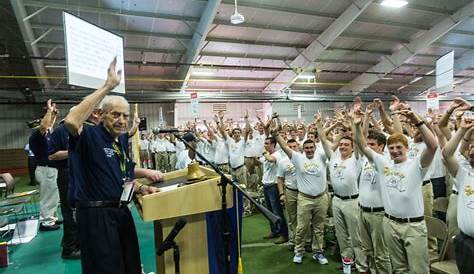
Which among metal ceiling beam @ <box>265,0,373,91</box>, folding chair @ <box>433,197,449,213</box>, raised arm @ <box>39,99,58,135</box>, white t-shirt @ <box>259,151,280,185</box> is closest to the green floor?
white t-shirt @ <box>259,151,280,185</box>

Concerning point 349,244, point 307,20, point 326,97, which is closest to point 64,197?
point 349,244

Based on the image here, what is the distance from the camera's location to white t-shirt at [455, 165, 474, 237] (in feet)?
7.81

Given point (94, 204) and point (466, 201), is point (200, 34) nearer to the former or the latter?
point (94, 204)

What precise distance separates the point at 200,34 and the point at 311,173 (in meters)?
7.68

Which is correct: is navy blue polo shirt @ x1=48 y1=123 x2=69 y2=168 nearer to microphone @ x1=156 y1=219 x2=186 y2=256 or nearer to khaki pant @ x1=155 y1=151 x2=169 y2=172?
microphone @ x1=156 y1=219 x2=186 y2=256

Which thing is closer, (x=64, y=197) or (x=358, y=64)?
(x=64, y=197)

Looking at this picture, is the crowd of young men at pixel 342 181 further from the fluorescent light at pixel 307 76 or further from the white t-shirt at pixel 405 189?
the fluorescent light at pixel 307 76

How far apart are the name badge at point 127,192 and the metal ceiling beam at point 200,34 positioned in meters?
7.76

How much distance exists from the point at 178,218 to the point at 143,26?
376 inches

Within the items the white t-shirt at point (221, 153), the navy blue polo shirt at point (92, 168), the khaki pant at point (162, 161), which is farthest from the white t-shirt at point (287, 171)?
the khaki pant at point (162, 161)

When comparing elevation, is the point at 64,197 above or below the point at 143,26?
below

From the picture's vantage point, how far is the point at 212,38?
11.7 metres

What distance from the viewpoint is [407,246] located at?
2777 mm

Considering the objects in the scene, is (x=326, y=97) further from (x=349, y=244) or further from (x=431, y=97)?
(x=349, y=244)
